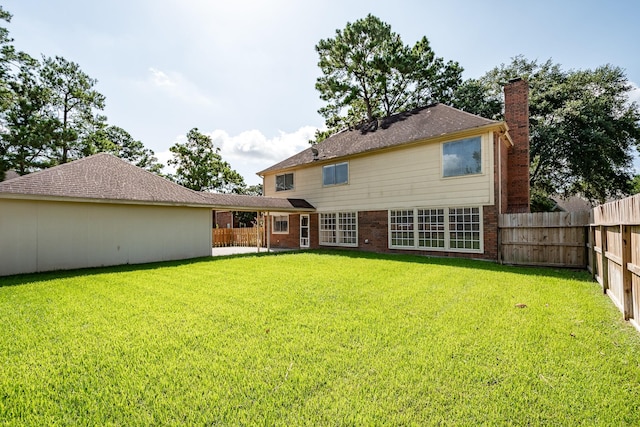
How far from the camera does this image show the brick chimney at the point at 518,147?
39.9ft

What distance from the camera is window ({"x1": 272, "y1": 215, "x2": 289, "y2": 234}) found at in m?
18.1

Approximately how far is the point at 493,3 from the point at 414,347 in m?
11.5

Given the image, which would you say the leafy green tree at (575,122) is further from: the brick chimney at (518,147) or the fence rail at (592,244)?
the fence rail at (592,244)

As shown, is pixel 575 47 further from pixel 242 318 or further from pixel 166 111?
pixel 166 111

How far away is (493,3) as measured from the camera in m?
9.61

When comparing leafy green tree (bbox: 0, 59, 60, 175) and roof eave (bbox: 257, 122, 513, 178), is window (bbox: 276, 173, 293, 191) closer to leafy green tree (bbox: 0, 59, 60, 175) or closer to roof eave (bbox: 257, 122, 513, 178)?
roof eave (bbox: 257, 122, 513, 178)

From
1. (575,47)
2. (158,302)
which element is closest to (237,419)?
(158,302)

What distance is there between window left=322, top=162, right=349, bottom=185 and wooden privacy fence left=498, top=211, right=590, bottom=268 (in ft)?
23.9

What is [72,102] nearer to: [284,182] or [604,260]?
[284,182]

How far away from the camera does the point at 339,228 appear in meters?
15.3

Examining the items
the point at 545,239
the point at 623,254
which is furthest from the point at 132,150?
the point at 623,254

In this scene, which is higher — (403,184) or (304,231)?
(403,184)

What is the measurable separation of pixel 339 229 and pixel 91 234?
1025 centimetres

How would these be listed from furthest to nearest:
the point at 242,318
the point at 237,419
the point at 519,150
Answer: the point at 519,150 < the point at 242,318 < the point at 237,419
